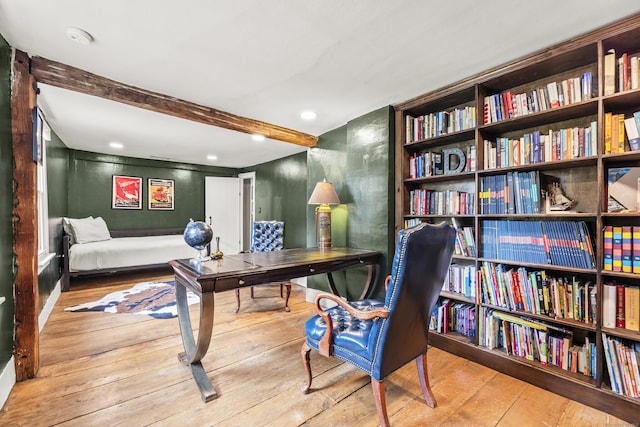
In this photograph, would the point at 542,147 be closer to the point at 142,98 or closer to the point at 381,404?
the point at 381,404

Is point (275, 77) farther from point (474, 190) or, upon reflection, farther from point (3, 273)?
point (3, 273)

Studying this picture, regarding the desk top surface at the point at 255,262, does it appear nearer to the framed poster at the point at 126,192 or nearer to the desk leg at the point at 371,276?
the desk leg at the point at 371,276

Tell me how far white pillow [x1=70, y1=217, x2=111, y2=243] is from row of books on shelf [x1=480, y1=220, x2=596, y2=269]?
19.2ft

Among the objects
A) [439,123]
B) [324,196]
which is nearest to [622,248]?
[439,123]

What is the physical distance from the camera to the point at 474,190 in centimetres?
233

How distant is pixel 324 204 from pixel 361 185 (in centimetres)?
49

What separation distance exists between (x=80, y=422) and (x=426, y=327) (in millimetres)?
2058

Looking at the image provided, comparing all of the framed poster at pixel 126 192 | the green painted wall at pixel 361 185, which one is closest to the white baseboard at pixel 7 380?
the green painted wall at pixel 361 185

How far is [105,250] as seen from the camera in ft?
14.1

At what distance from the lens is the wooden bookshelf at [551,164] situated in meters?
1.63

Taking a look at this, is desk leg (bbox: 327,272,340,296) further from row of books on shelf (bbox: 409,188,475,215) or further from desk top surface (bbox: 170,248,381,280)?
row of books on shelf (bbox: 409,188,475,215)

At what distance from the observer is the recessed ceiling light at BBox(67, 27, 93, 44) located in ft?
5.43

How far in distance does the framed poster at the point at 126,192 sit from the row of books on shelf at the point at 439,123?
563 cm

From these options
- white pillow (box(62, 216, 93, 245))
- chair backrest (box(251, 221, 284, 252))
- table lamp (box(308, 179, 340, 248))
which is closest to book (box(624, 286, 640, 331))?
table lamp (box(308, 179, 340, 248))
